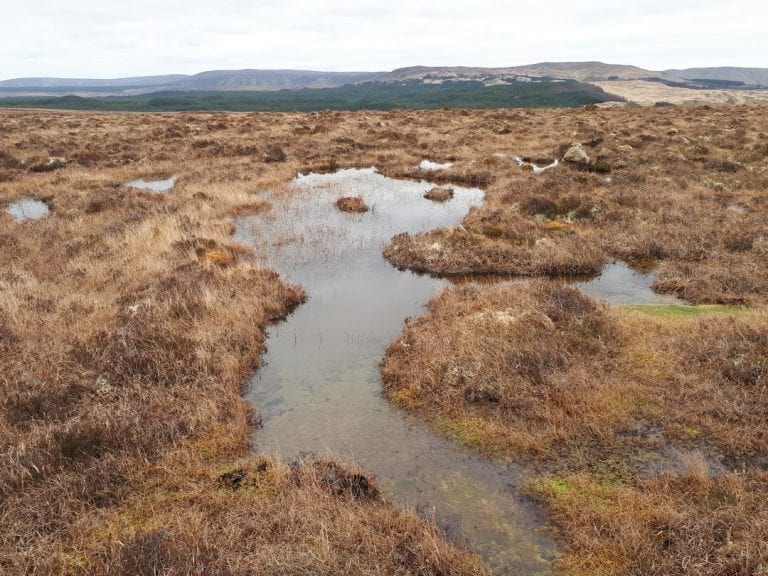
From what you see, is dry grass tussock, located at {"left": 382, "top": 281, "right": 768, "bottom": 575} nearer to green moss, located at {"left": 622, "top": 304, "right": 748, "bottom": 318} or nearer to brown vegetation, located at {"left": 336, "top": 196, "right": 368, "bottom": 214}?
green moss, located at {"left": 622, "top": 304, "right": 748, "bottom": 318}

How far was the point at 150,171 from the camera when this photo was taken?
110 ft

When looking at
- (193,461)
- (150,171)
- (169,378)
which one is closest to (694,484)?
(193,461)

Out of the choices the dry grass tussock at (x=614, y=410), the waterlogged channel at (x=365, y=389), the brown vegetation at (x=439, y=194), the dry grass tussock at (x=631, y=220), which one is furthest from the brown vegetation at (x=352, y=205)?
the dry grass tussock at (x=614, y=410)

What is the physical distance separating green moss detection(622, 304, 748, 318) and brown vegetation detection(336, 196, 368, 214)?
563 inches

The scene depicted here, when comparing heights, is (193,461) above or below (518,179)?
below

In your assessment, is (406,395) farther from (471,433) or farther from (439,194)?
(439,194)

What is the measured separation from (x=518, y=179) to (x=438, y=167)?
27.5 ft

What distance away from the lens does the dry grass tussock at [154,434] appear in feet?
19.3

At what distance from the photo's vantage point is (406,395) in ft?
32.6

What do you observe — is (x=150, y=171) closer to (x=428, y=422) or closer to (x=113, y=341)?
(x=113, y=341)

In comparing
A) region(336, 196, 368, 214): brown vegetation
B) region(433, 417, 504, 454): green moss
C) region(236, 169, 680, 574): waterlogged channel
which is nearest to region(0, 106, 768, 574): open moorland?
region(433, 417, 504, 454): green moss

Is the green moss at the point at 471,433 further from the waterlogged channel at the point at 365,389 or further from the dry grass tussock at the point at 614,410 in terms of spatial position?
the waterlogged channel at the point at 365,389

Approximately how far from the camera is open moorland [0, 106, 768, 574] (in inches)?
239

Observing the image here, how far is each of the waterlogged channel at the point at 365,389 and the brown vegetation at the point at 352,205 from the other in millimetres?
1737
